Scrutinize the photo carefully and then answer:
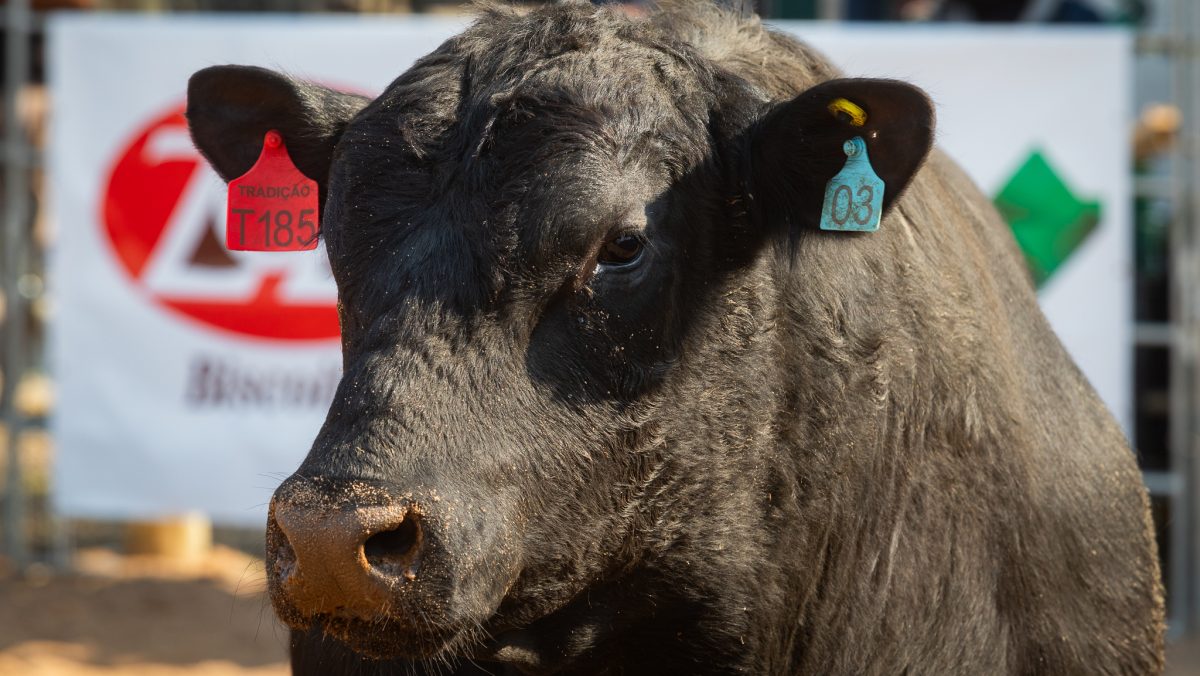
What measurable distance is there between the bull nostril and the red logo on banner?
4820 millimetres

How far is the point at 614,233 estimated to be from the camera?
8.48 feet

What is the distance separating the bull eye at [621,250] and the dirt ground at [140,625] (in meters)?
3.65

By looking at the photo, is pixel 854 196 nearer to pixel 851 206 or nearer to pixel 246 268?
pixel 851 206

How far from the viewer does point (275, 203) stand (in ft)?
10.6

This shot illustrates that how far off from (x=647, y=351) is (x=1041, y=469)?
105 cm

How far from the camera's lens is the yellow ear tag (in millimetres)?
2691

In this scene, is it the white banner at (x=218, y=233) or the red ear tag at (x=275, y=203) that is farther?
the white banner at (x=218, y=233)

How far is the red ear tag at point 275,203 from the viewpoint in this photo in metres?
3.21

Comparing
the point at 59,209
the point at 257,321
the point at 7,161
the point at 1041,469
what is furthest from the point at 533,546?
the point at 7,161

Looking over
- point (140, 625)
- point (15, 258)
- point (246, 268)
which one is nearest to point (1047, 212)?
point (246, 268)

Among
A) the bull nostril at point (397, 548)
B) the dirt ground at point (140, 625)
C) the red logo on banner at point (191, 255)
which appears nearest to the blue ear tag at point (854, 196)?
the bull nostril at point (397, 548)

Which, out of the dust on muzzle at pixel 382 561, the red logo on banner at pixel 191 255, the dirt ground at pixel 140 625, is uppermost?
the red logo on banner at pixel 191 255

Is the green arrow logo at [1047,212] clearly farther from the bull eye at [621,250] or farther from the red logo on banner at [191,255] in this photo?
the bull eye at [621,250]

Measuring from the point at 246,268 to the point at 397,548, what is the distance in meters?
5.04
